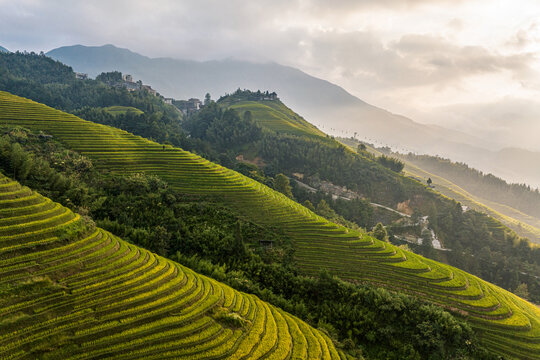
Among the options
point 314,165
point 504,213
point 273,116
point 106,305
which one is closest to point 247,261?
point 106,305

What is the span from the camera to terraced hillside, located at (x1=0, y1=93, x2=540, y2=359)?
2704cm

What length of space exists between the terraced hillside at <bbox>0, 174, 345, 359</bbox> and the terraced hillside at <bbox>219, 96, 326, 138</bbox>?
108m

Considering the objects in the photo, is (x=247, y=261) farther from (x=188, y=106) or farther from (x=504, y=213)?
(x=504, y=213)

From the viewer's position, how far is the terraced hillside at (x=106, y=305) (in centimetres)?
1266

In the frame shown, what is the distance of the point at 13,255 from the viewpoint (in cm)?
1537

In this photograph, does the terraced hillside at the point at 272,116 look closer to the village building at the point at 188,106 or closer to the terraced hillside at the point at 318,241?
the village building at the point at 188,106

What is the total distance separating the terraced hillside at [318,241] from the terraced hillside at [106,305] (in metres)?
15.3

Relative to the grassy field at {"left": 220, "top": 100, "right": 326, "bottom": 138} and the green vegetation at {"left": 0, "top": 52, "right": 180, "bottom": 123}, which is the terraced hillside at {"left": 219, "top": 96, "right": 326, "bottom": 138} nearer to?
the grassy field at {"left": 220, "top": 100, "right": 326, "bottom": 138}

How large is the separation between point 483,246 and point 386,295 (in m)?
68.7

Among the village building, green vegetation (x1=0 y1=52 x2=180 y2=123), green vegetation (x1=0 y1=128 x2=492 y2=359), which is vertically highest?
the village building

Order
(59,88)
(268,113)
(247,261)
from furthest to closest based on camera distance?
1. (268,113)
2. (59,88)
3. (247,261)

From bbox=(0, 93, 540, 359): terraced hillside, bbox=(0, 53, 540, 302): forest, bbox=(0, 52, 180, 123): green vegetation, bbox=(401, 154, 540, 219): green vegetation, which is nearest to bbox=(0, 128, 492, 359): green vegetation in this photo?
bbox=(0, 93, 540, 359): terraced hillside

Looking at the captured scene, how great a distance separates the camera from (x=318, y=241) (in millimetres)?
37000

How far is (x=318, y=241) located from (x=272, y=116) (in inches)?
4560
